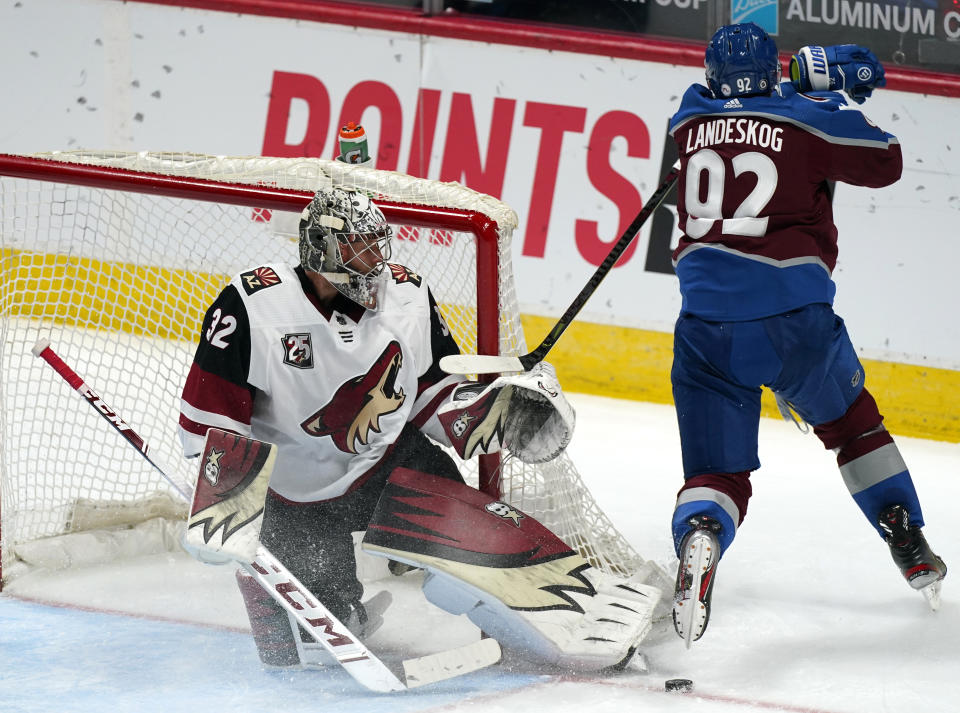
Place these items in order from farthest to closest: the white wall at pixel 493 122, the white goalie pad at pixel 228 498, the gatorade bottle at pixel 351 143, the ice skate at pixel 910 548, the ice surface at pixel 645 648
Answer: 1. the white wall at pixel 493 122
2. the gatorade bottle at pixel 351 143
3. the ice skate at pixel 910 548
4. the ice surface at pixel 645 648
5. the white goalie pad at pixel 228 498

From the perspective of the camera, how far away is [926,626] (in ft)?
9.04

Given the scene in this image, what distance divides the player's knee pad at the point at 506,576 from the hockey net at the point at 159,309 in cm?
20

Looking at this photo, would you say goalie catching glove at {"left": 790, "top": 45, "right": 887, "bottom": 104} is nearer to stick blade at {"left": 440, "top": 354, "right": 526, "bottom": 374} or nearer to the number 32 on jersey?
stick blade at {"left": 440, "top": 354, "right": 526, "bottom": 374}

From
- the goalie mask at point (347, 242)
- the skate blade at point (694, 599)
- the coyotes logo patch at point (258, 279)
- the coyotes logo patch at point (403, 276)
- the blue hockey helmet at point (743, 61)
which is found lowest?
the skate blade at point (694, 599)

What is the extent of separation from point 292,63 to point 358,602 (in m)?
2.60

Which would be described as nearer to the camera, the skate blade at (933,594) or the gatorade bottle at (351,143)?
the skate blade at (933,594)

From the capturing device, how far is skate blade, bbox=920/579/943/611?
280 cm

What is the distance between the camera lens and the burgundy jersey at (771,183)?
2539 mm

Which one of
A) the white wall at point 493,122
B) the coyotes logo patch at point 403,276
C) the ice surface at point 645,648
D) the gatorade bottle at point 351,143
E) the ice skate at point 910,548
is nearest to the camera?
the ice surface at point 645,648

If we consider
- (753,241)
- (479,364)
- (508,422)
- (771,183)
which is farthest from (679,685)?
(771,183)

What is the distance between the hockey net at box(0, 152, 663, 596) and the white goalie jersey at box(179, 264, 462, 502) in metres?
0.16

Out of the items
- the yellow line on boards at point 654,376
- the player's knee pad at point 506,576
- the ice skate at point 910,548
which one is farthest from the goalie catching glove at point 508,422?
the yellow line on boards at point 654,376

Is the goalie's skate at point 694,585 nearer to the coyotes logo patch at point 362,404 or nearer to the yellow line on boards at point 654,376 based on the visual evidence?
the coyotes logo patch at point 362,404

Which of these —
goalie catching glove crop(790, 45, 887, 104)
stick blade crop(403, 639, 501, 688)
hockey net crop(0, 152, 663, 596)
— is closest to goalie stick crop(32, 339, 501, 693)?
stick blade crop(403, 639, 501, 688)
